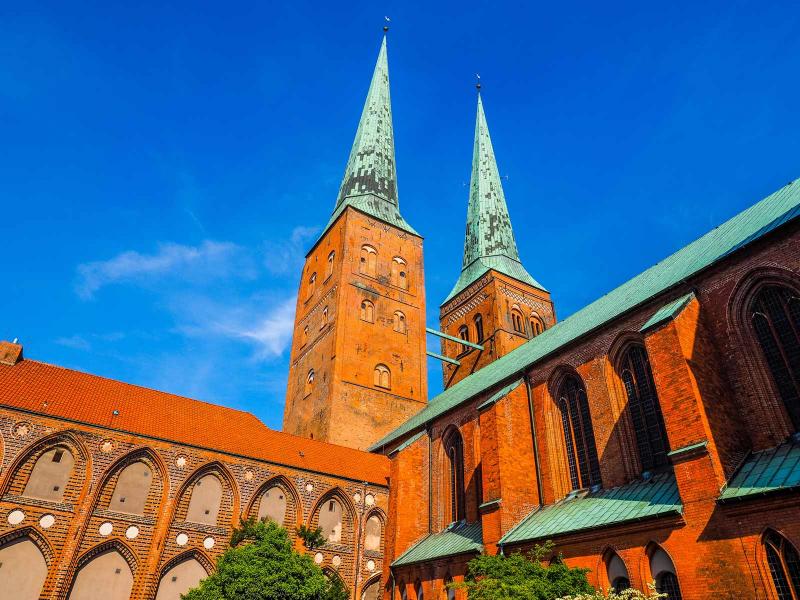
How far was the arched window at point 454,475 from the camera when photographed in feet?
68.6

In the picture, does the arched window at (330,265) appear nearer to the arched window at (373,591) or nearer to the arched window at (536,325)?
the arched window at (536,325)

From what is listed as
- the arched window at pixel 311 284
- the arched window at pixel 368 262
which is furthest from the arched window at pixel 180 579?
the arched window at pixel 311 284

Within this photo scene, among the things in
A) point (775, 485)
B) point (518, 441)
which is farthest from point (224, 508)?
point (775, 485)

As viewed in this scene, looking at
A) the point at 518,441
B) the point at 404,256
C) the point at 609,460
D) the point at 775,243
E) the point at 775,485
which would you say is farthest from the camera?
the point at 404,256

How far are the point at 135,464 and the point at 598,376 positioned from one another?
47.7 feet

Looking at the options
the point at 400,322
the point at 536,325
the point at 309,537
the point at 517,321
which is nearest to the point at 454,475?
the point at 309,537

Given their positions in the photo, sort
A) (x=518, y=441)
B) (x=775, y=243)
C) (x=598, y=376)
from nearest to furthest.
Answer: (x=775, y=243)
(x=598, y=376)
(x=518, y=441)

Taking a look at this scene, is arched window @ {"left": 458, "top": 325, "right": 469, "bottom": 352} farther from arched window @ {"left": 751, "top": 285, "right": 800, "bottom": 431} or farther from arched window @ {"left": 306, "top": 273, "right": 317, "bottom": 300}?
arched window @ {"left": 751, "top": 285, "right": 800, "bottom": 431}

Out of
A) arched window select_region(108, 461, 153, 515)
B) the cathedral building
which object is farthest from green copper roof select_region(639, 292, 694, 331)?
arched window select_region(108, 461, 153, 515)

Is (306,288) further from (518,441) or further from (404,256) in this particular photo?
(518,441)

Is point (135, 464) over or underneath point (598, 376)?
underneath

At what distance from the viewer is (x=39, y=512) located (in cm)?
1539

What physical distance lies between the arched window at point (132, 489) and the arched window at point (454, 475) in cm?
1065

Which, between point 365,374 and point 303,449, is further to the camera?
point 365,374
